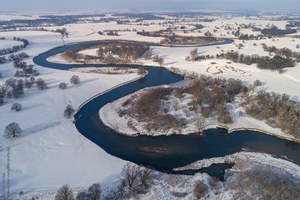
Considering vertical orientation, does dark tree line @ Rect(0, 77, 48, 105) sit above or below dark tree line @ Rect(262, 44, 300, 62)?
below

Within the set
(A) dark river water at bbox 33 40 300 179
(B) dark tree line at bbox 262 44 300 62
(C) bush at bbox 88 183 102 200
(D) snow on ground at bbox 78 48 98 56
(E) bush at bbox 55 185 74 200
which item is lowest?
(A) dark river water at bbox 33 40 300 179

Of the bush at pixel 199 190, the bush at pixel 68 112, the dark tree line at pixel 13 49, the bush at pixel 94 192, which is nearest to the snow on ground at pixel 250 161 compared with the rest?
the bush at pixel 199 190

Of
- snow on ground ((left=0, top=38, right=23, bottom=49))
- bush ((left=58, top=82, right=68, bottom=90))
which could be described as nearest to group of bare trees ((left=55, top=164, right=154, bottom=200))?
bush ((left=58, top=82, right=68, bottom=90))

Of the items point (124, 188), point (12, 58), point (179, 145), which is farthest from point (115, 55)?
point (124, 188)

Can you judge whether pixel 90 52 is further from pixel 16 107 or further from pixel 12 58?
pixel 16 107

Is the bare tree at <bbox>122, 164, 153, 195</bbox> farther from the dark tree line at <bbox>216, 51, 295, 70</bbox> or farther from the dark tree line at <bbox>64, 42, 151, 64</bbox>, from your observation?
the dark tree line at <bbox>64, 42, 151, 64</bbox>

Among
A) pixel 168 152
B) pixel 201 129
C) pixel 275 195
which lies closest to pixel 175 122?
pixel 201 129

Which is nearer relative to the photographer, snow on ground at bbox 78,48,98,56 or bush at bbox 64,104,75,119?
bush at bbox 64,104,75,119

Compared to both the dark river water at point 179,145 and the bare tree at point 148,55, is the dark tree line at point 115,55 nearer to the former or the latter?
the bare tree at point 148,55

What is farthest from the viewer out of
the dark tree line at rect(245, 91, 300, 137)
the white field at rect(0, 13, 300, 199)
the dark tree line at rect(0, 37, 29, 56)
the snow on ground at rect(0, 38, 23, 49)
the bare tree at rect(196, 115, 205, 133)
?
the snow on ground at rect(0, 38, 23, 49)

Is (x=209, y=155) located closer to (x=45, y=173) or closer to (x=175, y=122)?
(x=175, y=122)

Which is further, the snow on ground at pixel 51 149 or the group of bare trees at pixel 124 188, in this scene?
the snow on ground at pixel 51 149
